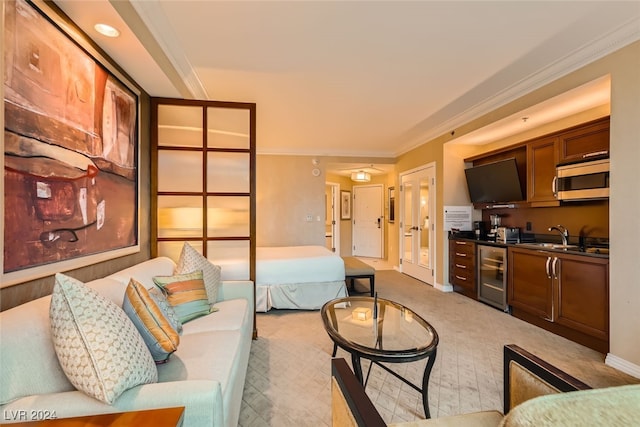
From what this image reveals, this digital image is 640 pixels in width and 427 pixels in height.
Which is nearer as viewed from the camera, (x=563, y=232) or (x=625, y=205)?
(x=625, y=205)

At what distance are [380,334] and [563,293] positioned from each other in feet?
6.82

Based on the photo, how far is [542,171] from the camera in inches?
123

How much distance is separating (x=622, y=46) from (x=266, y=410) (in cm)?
362

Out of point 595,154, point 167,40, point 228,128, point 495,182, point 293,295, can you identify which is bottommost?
point 293,295

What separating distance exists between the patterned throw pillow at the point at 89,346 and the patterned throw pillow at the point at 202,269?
1113 millimetres

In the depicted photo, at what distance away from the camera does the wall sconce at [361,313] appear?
7.02 feet

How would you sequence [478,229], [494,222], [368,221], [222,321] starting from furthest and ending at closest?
[368,221], [478,229], [494,222], [222,321]

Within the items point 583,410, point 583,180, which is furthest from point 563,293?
point 583,410

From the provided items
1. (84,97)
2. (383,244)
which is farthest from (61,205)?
(383,244)

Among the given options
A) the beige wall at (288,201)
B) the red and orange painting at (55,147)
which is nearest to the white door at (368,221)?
the beige wall at (288,201)

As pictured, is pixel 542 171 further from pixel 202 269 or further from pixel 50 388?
pixel 50 388

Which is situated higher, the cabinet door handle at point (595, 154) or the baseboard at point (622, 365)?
the cabinet door handle at point (595, 154)

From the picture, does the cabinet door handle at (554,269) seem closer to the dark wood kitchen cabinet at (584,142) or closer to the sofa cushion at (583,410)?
the dark wood kitchen cabinet at (584,142)

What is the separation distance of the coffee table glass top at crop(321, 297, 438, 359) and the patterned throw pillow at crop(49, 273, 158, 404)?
42.6 inches
